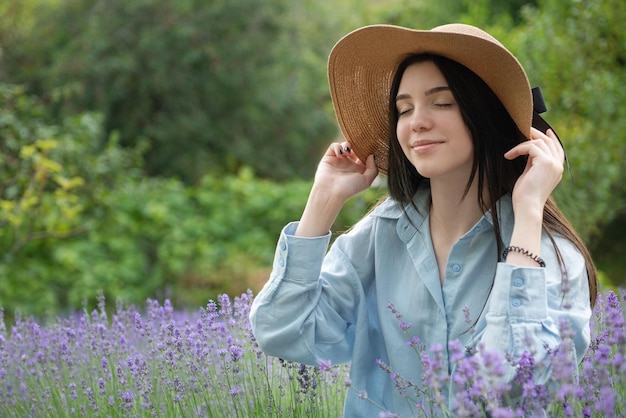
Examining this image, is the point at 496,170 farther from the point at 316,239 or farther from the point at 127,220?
the point at 127,220

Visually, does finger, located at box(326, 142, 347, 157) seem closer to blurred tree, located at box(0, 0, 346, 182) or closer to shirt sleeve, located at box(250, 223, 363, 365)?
shirt sleeve, located at box(250, 223, 363, 365)

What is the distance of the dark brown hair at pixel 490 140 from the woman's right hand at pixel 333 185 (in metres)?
0.22

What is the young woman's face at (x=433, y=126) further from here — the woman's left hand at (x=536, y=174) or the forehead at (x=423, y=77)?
the woman's left hand at (x=536, y=174)

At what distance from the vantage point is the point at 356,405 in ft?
6.93

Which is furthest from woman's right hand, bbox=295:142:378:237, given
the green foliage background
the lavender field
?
the green foliage background

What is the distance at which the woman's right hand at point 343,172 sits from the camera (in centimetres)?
212

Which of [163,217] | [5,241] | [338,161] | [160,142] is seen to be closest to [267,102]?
[160,142]

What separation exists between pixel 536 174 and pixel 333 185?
525 millimetres

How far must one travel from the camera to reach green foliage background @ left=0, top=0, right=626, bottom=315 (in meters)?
5.76

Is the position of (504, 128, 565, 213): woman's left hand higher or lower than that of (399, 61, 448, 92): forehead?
lower

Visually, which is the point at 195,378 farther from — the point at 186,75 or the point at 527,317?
the point at 186,75

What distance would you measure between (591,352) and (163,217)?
5.26 meters

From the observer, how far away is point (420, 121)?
1.93 metres

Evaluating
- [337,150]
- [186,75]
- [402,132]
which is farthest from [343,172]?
[186,75]
